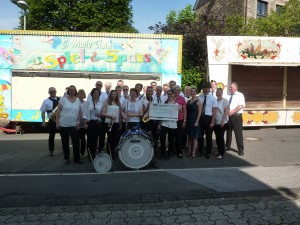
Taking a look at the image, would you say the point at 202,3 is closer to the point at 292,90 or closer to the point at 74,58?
the point at 292,90

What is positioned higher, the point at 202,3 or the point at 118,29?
the point at 202,3

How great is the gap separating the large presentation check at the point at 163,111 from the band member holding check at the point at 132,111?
0.28 meters

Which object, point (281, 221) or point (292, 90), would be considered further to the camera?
point (292, 90)

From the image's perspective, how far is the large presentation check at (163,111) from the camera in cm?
697

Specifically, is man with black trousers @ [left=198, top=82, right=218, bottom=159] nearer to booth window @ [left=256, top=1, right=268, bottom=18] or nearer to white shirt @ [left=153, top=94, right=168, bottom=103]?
white shirt @ [left=153, top=94, right=168, bottom=103]

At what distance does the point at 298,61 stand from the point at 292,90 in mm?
1413

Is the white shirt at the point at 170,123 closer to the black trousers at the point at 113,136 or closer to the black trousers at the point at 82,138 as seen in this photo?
the black trousers at the point at 113,136

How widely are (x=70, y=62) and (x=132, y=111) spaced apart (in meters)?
5.18

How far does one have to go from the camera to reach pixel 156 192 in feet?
17.1

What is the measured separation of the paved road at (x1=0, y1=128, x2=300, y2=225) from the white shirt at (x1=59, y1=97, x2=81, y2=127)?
0.94 m

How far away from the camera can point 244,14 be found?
24203mm

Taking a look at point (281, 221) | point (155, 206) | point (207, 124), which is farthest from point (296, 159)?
point (155, 206)

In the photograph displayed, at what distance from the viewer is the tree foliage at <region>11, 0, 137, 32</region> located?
2655 cm

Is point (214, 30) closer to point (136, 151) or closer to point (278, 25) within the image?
point (278, 25)
